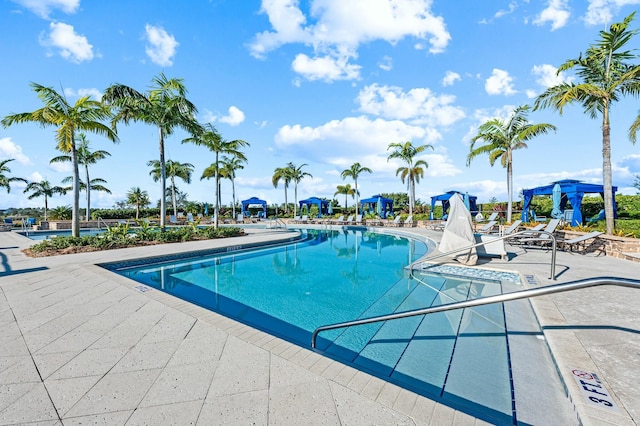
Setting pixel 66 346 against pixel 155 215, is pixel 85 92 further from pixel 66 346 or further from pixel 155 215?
pixel 155 215

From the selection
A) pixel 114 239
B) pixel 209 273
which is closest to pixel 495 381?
pixel 209 273

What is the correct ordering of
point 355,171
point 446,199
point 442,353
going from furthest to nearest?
point 355,171 → point 446,199 → point 442,353

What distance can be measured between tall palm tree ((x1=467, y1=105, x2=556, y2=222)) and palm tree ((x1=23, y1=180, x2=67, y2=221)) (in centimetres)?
3768

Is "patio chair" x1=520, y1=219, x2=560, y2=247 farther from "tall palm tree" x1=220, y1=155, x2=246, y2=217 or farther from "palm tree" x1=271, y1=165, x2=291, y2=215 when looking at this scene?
"palm tree" x1=271, y1=165, x2=291, y2=215

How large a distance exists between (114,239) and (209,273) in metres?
5.59

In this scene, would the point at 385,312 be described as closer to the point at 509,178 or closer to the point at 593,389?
the point at 593,389

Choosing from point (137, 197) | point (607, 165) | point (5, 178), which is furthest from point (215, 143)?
point (5, 178)

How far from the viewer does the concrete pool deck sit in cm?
185

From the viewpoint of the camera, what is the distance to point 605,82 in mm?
9539

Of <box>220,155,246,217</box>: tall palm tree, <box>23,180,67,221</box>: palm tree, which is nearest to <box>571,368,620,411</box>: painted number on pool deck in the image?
<box>220,155,246,217</box>: tall palm tree

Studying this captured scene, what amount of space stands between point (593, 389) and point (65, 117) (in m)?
13.7

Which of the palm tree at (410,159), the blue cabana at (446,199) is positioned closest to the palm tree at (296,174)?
the palm tree at (410,159)

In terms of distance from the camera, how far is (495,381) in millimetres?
2555

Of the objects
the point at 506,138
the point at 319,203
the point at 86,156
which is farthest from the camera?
the point at 319,203
